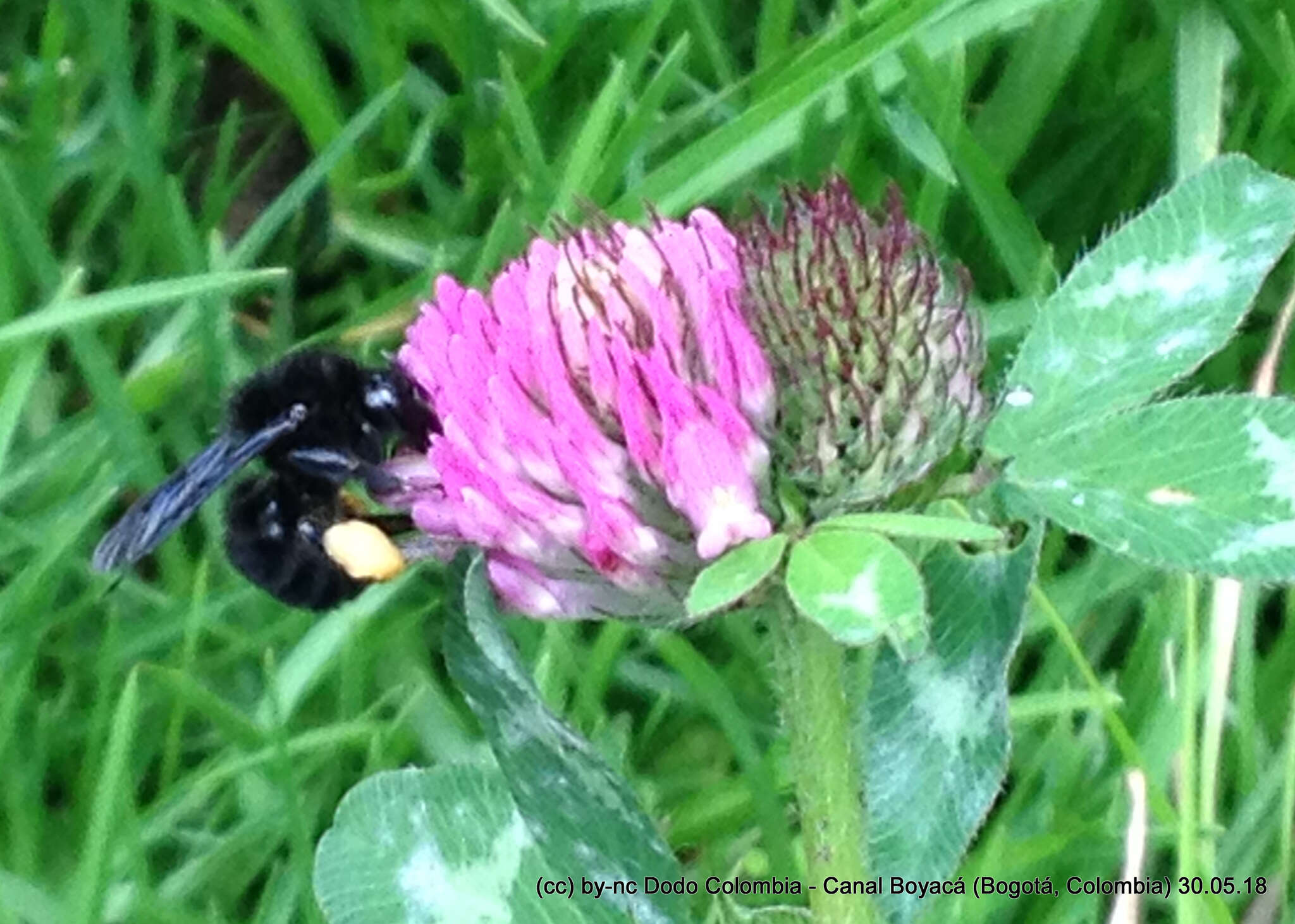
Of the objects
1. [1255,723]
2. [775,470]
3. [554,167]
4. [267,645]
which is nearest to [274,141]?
[554,167]

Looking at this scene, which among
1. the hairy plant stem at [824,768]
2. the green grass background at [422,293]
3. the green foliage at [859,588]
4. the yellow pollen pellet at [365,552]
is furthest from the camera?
the green grass background at [422,293]

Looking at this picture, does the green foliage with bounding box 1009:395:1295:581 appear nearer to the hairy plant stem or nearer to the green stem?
the hairy plant stem

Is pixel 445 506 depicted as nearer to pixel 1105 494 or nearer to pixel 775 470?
pixel 775 470

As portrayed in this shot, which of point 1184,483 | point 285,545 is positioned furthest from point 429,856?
point 1184,483

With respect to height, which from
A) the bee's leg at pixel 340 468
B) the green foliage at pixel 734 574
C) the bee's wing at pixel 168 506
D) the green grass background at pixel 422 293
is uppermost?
the bee's wing at pixel 168 506

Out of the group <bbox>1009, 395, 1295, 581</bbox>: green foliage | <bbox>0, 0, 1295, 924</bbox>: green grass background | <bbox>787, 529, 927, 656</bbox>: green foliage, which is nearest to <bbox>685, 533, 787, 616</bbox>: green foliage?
<bbox>787, 529, 927, 656</bbox>: green foliage

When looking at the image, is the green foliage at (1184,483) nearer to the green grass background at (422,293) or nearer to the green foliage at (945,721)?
the green foliage at (945,721)

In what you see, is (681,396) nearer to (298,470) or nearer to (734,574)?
(734,574)

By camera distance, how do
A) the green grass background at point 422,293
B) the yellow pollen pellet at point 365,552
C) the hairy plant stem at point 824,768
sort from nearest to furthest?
the hairy plant stem at point 824,768 < the yellow pollen pellet at point 365,552 < the green grass background at point 422,293

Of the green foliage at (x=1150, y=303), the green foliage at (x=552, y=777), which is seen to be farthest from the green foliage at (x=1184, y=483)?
the green foliage at (x=552, y=777)
